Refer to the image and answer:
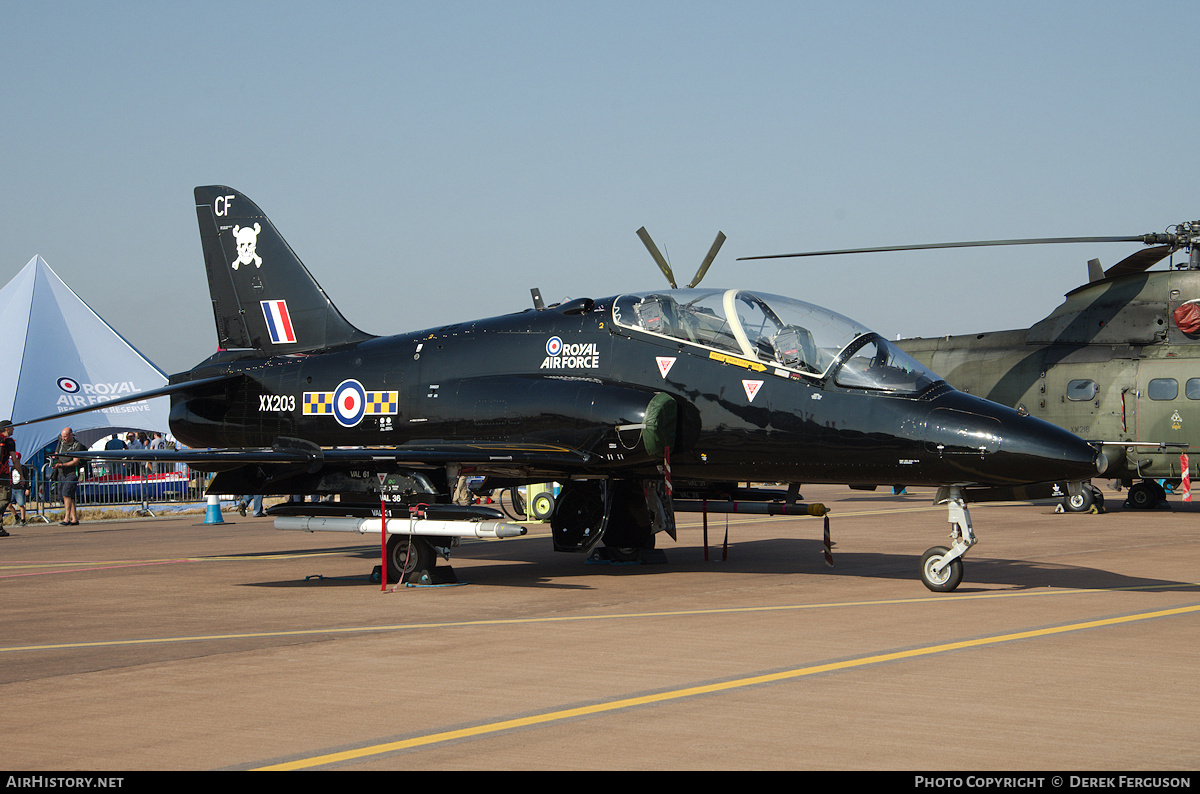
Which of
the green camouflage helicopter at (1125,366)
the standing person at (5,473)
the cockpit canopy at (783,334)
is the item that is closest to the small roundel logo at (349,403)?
the cockpit canopy at (783,334)

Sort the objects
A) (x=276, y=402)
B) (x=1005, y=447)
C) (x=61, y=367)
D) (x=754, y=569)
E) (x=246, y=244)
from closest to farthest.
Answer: (x=1005, y=447)
(x=754, y=569)
(x=276, y=402)
(x=246, y=244)
(x=61, y=367)

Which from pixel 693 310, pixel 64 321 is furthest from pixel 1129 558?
pixel 64 321

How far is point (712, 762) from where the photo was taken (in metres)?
5.74

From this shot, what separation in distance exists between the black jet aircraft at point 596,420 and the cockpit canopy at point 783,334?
0.02 metres

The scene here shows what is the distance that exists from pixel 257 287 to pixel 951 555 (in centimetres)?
1107

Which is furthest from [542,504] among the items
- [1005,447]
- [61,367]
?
[61,367]

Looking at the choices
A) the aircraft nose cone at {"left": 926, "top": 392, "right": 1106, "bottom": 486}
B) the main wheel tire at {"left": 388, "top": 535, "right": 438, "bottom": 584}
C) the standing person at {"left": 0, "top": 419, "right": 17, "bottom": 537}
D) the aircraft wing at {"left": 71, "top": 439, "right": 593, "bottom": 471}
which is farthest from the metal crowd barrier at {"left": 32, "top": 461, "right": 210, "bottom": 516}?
the aircraft nose cone at {"left": 926, "top": 392, "right": 1106, "bottom": 486}

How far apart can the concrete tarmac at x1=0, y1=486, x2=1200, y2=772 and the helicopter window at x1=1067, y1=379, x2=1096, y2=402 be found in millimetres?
8174

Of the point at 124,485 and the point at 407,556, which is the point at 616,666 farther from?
the point at 124,485

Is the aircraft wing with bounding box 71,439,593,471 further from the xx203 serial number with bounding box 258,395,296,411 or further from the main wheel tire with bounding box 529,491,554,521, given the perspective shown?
the main wheel tire with bounding box 529,491,554,521

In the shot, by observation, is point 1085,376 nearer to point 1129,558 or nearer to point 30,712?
point 1129,558

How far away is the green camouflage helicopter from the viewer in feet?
76.4

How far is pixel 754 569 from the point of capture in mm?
15453

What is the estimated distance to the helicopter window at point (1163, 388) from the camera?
23422 mm
